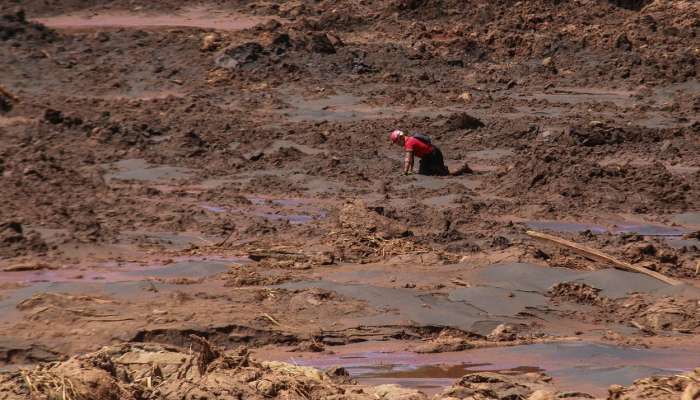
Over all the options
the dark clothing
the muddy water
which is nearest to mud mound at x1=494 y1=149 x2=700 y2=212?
the dark clothing

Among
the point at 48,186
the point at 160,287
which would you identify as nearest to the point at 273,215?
the point at 48,186

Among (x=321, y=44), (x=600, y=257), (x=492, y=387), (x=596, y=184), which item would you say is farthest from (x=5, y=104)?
(x=492, y=387)

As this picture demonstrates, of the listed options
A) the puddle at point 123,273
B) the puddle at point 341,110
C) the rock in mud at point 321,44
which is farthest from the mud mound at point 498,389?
the rock in mud at point 321,44

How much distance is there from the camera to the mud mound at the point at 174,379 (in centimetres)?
611

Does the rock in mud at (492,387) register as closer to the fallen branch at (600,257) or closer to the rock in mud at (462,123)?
the fallen branch at (600,257)

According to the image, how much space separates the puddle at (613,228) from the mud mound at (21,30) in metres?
13.6

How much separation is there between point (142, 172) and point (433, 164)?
12.2ft

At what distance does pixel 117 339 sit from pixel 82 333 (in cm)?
26

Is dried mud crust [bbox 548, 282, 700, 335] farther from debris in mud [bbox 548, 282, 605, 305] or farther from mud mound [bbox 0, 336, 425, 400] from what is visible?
mud mound [bbox 0, 336, 425, 400]

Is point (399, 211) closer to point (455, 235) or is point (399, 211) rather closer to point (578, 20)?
point (455, 235)

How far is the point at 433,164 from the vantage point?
50.0 feet

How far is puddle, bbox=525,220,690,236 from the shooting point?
40.7 feet

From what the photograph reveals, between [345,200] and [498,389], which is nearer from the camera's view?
[498,389]

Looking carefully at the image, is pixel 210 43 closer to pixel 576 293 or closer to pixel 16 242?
pixel 16 242
